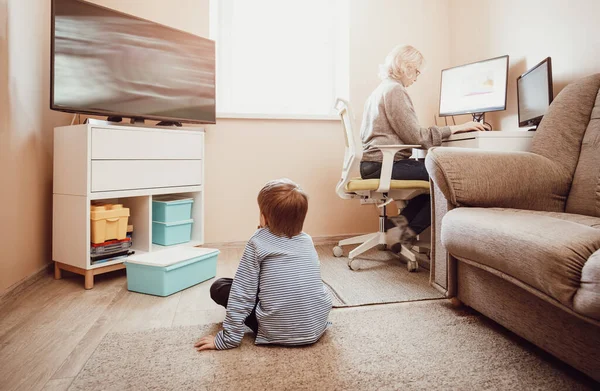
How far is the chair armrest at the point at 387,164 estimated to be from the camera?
6.73 ft

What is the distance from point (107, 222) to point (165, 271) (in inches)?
19.3

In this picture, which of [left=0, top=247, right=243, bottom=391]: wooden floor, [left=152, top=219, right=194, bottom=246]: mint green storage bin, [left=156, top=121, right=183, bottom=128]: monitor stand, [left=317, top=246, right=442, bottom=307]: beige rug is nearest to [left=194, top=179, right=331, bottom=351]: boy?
[left=0, top=247, right=243, bottom=391]: wooden floor

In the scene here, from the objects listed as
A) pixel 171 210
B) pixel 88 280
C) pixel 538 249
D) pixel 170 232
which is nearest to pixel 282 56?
pixel 171 210

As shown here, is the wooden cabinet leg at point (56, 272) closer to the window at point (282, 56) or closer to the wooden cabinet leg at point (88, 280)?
the wooden cabinet leg at point (88, 280)

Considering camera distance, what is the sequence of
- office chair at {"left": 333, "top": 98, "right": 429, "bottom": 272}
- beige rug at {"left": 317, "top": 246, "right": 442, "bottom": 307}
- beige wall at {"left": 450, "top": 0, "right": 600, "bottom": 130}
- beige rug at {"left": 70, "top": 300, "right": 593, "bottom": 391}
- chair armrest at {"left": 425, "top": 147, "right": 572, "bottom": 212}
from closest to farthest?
1. beige rug at {"left": 70, "top": 300, "right": 593, "bottom": 391}
2. chair armrest at {"left": 425, "top": 147, "right": 572, "bottom": 212}
3. beige rug at {"left": 317, "top": 246, "right": 442, "bottom": 307}
4. beige wall at {"left": 450, "top": 0, "right": 600, "bottom": 130}
5. office chair at {"left": 333, "top": 98, "right": 429, "bottom": 272}

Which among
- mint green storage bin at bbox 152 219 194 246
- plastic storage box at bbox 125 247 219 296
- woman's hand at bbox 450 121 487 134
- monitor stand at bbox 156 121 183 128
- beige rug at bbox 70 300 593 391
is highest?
monitor stand at bbox 156 121 183 128

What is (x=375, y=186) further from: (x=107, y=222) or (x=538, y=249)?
(x=107, y=222)

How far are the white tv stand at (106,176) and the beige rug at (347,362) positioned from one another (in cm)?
78

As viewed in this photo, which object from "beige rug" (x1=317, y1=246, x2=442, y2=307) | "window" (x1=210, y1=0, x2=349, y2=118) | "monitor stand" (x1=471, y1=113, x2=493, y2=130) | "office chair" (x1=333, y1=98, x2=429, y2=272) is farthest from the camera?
"window" (x1=210, y1=0, x2=349, y2=118)

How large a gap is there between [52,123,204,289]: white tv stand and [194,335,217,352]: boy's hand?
940 mm

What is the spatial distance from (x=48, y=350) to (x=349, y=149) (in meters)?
1.68

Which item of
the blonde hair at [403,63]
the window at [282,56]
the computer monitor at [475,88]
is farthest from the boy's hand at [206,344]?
the computer monitor at [475,88]

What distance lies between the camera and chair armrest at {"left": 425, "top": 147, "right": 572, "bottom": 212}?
4.42 feet

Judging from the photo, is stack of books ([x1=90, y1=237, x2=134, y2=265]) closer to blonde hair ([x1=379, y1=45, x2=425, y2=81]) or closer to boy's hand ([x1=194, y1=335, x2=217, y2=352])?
boy's hand ([x1=194, y1=335, x2=217, y2=352])
